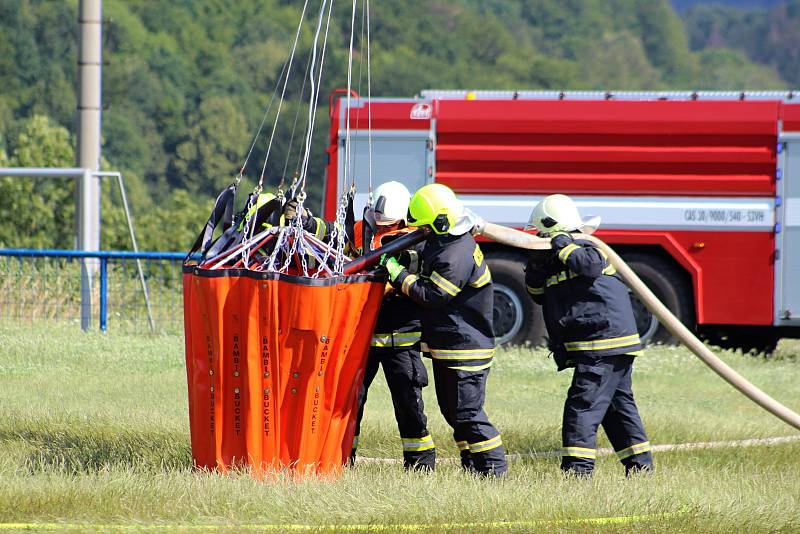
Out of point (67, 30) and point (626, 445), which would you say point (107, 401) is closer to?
point (626, 445)

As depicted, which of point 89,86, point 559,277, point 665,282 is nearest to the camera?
point 559,277

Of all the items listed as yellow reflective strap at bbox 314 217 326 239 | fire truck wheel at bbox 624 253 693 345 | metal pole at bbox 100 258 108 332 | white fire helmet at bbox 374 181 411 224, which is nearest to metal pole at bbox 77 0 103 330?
metal pole at bbox 100 258 108 332

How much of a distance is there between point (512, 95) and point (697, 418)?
4871mm

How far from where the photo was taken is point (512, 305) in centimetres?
1251

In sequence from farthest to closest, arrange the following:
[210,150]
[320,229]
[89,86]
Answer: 1. [210,150]
2. [89,86]
3. [320,229]

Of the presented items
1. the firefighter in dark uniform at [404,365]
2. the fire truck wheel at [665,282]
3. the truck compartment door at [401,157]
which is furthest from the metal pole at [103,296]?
the firefighter in dark uniform at [404,365]

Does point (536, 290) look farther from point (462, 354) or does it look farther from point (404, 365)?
point (404, 365)

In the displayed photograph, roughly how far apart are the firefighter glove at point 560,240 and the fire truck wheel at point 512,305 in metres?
5.60

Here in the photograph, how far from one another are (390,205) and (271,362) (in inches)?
58.9

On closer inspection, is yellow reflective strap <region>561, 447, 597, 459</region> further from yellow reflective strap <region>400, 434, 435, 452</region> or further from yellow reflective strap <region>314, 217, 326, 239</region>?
yellow reflective strap <region>314, 217, 326, 239</region>

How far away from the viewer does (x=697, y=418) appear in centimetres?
913

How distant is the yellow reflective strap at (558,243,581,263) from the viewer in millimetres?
6645

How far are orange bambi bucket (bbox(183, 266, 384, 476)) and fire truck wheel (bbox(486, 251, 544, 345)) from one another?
6102 mm

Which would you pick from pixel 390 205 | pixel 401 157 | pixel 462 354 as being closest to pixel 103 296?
pixel 401 157
